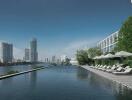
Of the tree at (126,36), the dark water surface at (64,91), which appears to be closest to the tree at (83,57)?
the tree at (126,36)

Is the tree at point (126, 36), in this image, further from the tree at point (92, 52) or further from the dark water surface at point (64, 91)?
the tree at point (92, 52)

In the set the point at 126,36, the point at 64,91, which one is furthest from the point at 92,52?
the point at 64,91

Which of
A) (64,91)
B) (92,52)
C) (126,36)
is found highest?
(126,36)

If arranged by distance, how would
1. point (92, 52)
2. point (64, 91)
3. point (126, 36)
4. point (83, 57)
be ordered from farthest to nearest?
1. point (92, 52)
2. point (83, 57)
3. point (126, 36)
4. point (64, 91)

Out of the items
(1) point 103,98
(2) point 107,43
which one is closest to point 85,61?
(2) point 107,43

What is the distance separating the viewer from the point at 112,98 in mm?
11367

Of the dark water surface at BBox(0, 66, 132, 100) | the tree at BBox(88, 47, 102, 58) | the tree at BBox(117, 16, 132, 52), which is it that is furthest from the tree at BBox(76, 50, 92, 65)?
the dark water surface at BBox(0, 66, 132, 100)

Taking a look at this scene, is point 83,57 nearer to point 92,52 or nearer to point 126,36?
point 92,52

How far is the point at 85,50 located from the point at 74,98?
286 ft

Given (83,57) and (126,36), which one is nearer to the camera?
(126,36)

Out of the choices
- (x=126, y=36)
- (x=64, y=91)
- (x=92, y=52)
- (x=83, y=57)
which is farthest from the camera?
(x=92, y=52)

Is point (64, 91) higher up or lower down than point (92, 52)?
lower down

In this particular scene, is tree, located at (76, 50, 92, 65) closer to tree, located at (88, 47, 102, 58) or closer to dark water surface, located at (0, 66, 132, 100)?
tree, located at (88, 47, 102, 58)

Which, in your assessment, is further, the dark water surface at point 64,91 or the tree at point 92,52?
the tree at point 92,52
